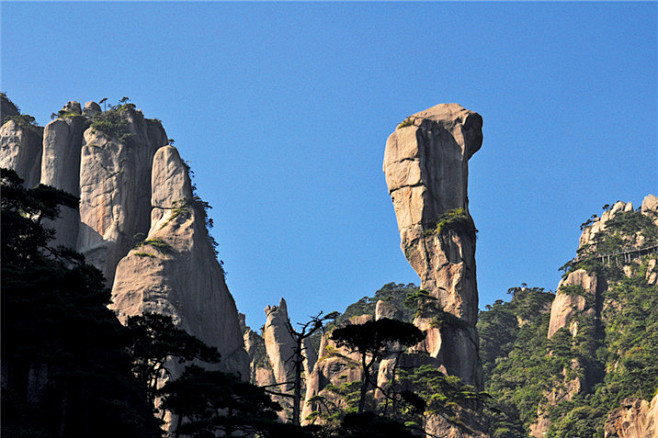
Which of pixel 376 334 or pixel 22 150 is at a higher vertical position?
pixel 22 150

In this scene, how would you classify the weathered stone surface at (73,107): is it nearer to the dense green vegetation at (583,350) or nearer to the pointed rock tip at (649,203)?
the dense green vegetation at (583,350)

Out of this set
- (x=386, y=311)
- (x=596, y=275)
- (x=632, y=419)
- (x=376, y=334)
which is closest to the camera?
(x=376, y=334)

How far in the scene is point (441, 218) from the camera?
82625 mm

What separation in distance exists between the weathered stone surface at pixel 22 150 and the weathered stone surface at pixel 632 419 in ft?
197

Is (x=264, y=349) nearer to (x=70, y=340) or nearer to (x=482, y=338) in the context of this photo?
(x=482, y=338)

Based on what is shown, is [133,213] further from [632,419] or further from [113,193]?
[632,419]

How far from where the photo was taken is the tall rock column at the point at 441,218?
77.1 meters

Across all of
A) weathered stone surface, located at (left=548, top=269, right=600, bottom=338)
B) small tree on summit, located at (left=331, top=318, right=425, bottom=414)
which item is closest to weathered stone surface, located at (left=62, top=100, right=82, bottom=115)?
small tree on summit, located at (left=331, top=318, right=425, bottom=414)

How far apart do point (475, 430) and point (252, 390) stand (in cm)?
3610

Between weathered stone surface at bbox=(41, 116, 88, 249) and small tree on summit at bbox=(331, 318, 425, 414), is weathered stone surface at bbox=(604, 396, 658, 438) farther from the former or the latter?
weathered stone surface at bbox=(41, 116, 88, 249)

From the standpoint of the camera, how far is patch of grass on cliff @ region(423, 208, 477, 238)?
8156 cm

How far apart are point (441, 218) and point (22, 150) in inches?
1602

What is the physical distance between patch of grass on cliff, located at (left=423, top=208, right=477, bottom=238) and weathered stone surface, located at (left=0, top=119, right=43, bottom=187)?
→ 125 ft

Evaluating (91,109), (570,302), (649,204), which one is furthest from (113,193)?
(649,204)
